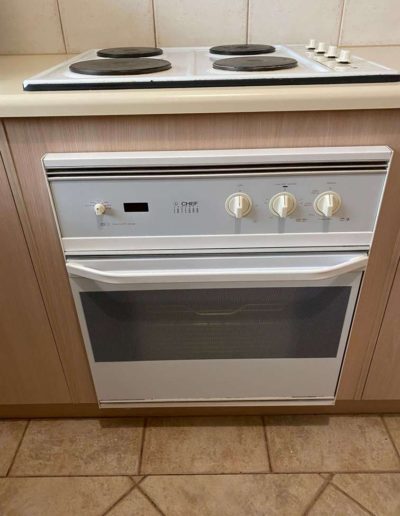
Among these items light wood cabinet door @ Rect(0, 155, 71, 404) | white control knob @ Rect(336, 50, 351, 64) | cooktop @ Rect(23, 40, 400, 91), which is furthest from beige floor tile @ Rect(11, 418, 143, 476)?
white control knob @ Rect(336, 50, 351, 64)

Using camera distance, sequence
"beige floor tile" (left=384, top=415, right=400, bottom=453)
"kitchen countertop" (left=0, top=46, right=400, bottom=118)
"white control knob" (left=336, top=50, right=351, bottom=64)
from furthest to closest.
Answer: "beige floor tile" (left=384, top=415, right=400, bottom=453) < "white control knob" (left=336, top=50, right=351, bottom=64) < "kitchen countertop" (left=0, top=46, right=400, bottom=118)

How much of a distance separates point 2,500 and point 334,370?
88cm

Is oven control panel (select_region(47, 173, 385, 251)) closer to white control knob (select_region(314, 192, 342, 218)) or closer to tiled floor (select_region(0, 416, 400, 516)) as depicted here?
white control knob (select_region(314, 192, 342, 218))

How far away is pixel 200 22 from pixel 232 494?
1.23 meters

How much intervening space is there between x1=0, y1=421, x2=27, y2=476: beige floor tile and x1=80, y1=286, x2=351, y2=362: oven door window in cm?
42

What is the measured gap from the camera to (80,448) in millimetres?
1108

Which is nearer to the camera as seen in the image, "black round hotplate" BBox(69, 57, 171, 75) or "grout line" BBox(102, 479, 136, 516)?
"black round hotplate" BBox(69, 57, 171, 75)

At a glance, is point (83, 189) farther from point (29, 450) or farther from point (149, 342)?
point (29, 450)

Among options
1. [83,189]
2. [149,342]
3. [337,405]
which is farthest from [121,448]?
[83,189]

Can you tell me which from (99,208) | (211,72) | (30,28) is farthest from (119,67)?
(30,28)

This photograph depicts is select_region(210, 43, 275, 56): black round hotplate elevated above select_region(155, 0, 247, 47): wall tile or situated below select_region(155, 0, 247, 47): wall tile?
below

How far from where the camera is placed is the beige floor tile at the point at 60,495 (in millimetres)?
982

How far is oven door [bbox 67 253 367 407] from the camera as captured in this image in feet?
2.60

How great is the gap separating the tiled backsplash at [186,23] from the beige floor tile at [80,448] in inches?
41.8
